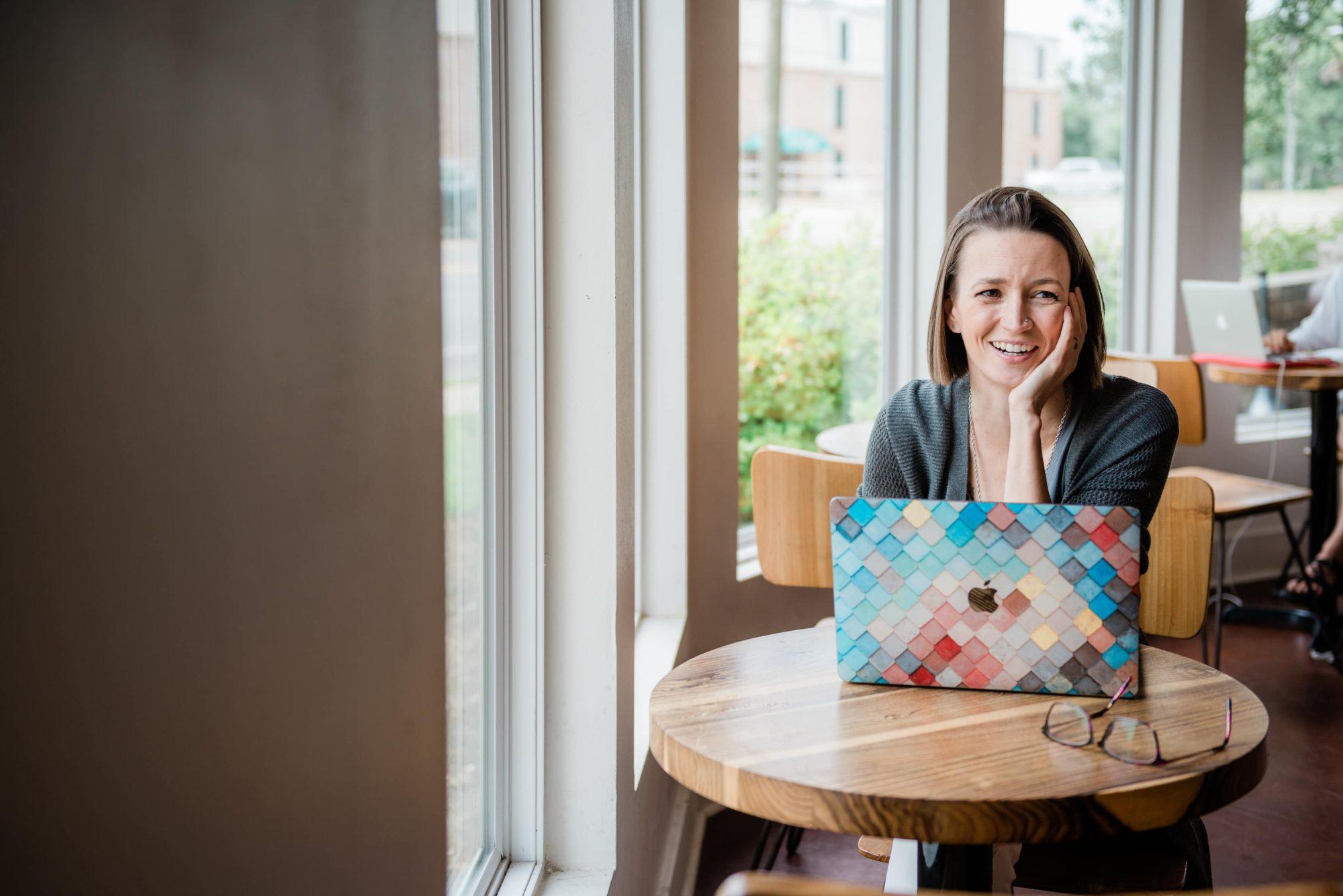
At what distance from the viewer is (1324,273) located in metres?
5.52

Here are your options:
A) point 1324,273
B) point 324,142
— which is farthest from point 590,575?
point 1324,273

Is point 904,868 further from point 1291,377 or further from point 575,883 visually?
point 1291,377

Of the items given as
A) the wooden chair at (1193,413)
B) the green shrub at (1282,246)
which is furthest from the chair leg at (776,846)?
the green shrub at (1282,246)

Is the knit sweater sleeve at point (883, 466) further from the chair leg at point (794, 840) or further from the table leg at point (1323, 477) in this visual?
the table leg at point (1323, 477)

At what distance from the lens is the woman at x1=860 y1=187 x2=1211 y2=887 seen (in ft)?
5.36

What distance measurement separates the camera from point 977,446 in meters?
1.73

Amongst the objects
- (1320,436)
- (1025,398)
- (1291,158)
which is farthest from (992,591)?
(1291,158)

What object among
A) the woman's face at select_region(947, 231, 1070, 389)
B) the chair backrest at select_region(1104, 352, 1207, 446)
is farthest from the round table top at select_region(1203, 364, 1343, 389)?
the woman's face at select_region(947, 231, 1070, 389)

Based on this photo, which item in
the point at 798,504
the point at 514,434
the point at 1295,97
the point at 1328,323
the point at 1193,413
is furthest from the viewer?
the point at 1295,97

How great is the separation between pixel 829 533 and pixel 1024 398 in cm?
78

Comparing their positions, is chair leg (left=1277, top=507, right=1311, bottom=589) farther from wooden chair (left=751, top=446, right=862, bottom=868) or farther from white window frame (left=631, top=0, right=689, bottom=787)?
wooden chair (left=751, top=446, right=862, bottom=868)

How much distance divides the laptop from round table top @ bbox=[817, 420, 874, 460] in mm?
1799

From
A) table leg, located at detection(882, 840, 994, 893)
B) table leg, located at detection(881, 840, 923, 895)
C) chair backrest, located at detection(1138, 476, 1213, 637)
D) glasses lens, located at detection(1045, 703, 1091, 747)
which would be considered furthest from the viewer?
chair backrest, located at detection(1138, 476, 1213, 637)

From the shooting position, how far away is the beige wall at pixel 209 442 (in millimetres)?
592
